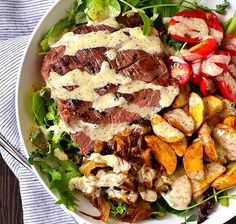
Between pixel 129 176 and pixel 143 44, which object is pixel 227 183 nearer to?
pixel 129 176

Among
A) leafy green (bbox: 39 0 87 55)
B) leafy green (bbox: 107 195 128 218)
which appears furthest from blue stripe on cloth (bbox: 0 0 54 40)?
leafy green (bbox: 107 195 128 218)

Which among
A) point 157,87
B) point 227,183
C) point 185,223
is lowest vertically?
point 185,223

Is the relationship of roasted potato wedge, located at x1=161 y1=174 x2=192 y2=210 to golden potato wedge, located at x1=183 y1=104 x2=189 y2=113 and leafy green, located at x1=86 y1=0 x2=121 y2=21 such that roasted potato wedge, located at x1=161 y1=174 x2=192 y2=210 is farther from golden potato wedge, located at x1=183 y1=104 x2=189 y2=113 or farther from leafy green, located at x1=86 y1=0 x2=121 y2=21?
leafy green, located at x1=86 y1=0 x2=121 y2=21

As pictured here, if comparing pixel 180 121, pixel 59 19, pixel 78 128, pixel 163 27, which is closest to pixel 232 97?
pixel 180 121

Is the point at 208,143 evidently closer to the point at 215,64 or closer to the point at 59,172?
the point at 215,64

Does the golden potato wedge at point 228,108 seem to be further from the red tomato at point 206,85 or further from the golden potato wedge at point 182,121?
the golden potato wedge at point 182,121

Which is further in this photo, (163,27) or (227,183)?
(163,27)
